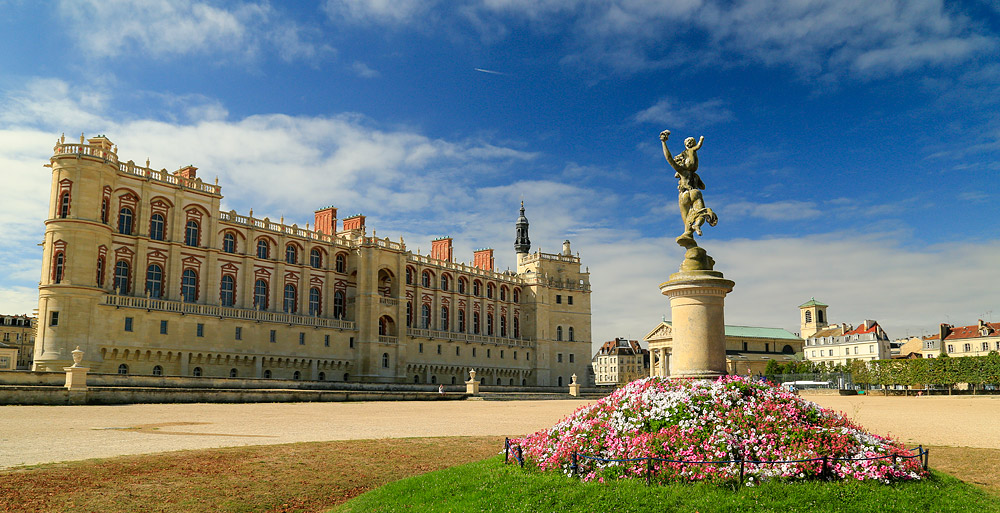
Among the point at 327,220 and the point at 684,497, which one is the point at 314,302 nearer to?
the point at 327,220

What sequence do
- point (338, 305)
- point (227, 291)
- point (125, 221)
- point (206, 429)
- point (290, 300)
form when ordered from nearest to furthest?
point (206, 429) < point (125, 221) < point (227, 291) < point (290, 300) < point (338, 305)

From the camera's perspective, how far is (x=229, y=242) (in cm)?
6444

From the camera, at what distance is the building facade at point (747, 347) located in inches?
4751

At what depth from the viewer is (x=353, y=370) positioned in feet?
234

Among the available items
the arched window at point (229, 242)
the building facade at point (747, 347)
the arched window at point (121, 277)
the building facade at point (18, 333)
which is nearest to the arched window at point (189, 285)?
the arched window at point (229, 242)

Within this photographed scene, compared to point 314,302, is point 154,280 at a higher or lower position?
higher

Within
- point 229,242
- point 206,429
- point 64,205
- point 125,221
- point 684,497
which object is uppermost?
point 64,205

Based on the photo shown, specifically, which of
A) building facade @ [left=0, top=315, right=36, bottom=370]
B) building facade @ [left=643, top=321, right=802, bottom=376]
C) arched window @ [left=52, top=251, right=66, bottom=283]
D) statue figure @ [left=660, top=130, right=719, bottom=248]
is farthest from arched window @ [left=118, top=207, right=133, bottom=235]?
building facade @ [left=643, top=321, right=802, bottom=376]

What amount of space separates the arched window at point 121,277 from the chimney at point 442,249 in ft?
139

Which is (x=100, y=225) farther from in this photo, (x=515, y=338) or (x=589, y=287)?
(x=589, y=287)

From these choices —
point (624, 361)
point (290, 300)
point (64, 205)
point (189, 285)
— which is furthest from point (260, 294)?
point (624, 361)

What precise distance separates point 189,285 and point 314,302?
13449 millimetres

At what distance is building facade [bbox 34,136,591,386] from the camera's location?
51.7 m

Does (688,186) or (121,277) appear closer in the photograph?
(688,186)
